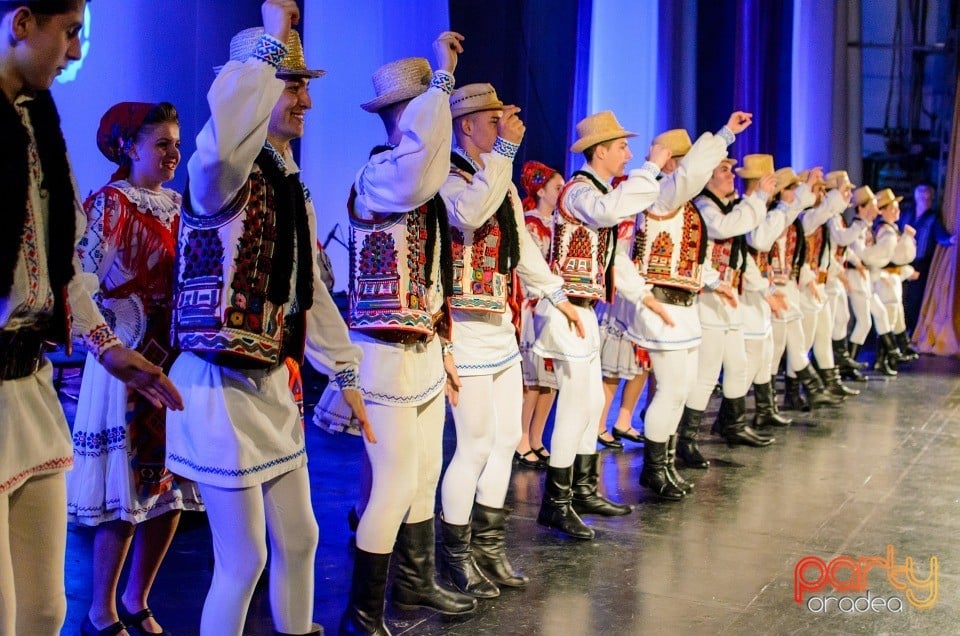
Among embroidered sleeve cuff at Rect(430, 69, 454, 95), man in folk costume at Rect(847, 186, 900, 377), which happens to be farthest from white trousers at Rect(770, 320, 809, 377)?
embroidered sleeve cuff at Rect(430, 69, 454, 95)

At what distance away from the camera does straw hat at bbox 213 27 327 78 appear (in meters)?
2.14

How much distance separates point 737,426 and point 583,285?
2.10m

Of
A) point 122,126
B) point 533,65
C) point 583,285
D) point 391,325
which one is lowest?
point 391,325

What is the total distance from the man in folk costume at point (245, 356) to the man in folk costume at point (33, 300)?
31 centimetres

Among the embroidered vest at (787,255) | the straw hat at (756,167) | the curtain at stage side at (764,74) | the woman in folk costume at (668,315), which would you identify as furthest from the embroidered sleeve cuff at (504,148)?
the curtain at stage side at (764,74)

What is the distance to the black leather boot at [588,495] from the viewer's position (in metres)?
4.16

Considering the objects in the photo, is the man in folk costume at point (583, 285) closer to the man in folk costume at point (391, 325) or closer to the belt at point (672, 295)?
the belt at point (672, 295)

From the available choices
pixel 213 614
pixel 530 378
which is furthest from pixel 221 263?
pixel 530 378

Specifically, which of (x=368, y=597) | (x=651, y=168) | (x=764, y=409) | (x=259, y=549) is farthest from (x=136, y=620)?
(x=764, y=409)

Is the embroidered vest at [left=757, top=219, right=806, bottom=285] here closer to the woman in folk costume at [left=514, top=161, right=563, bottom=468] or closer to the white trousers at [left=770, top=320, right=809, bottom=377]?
the white trousers at [left=770, top=320, right=809, bottom=377]

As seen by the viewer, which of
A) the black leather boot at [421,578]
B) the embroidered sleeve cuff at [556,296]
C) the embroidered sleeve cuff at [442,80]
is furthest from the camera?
the embroidered sleeve cuff at [556,296]

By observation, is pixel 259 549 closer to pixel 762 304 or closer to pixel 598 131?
pixel 598 131

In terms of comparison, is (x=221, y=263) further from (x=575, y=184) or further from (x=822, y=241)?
(x=822, y=241)

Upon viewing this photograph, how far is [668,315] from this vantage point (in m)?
4.40
